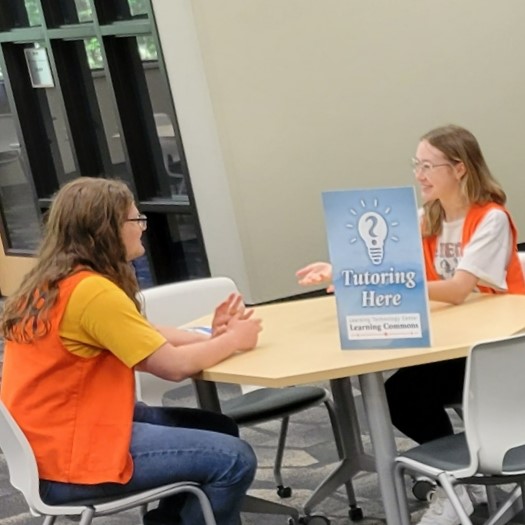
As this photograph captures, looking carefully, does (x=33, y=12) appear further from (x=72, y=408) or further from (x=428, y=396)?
(x=72, y=408)

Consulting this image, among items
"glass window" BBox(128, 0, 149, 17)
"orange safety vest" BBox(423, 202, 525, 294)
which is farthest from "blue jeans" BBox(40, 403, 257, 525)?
"glass window" BBox(128, 0, 149, 17)

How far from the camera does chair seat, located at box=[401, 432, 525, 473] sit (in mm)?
3039

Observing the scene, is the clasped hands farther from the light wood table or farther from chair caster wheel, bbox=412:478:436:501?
chair caster wheel, bbox=412:478:436:501

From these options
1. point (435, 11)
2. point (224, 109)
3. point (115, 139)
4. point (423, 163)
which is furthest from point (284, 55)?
point (423, 163)

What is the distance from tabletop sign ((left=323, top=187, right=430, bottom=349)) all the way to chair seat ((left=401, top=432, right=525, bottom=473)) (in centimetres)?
29

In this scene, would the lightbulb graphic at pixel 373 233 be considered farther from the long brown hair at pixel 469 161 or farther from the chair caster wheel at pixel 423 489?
the chair caster wheel at pixel 423 489

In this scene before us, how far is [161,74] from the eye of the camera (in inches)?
276

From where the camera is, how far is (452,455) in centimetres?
312

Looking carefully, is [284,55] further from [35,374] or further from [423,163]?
[35,374]

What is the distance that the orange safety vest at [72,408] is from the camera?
10.1 feet

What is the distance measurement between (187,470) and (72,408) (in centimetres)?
33

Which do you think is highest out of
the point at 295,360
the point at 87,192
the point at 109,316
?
the point at 87,192

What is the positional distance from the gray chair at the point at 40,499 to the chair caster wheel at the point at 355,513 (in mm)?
1039

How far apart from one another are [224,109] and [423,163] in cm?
316
